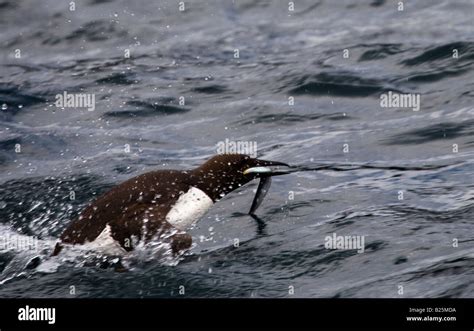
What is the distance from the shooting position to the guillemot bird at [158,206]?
9336 millimetres

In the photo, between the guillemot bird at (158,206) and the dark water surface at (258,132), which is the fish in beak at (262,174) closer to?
the guillemot bird at (158,206)

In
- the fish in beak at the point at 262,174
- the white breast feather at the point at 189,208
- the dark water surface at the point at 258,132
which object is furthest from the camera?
the fish in beak at the point at 262,174

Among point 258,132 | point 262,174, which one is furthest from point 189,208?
point 258,132

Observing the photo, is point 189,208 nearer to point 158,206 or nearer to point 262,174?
point 158,206

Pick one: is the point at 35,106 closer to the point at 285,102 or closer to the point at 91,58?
the point at 91,58

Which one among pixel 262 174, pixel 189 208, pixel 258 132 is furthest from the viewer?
pixel 258 132

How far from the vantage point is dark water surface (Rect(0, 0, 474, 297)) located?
30.6 ft

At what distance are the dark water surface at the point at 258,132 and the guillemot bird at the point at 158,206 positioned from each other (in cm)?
21

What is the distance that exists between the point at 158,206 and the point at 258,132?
4.59m

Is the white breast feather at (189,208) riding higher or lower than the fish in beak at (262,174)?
lower

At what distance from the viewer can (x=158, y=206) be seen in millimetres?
9594

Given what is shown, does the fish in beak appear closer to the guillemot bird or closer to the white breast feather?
the guillemot bird

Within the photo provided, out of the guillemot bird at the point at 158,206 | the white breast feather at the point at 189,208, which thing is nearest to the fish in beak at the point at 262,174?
the guillemot bird at the point at 158,206
